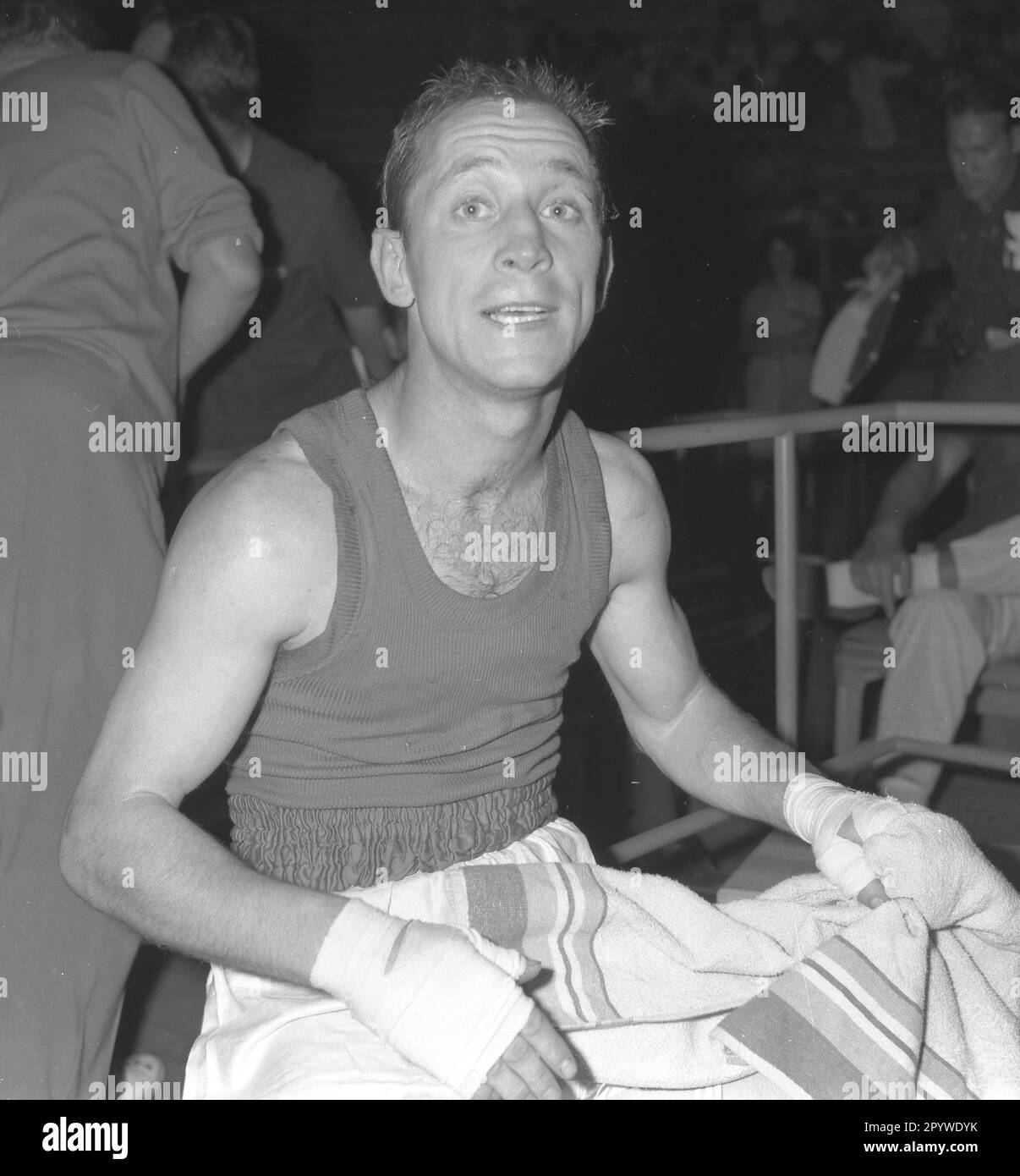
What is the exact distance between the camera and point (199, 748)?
121 centimetres

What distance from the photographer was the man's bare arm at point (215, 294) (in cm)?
211

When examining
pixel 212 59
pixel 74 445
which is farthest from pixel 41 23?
pixel 74 445

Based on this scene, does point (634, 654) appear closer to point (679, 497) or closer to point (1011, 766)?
point (1011, 766)

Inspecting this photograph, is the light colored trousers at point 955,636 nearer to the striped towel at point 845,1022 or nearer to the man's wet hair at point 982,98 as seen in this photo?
the man's wet hair at point 982,98

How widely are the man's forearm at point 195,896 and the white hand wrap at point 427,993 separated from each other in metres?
→ 0.03

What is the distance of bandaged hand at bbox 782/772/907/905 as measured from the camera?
4.47 feet

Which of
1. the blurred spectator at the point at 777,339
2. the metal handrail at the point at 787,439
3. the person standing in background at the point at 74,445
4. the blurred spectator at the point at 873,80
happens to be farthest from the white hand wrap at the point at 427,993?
the blurred spectator at the point at 873,80

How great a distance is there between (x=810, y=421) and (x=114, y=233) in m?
1.24

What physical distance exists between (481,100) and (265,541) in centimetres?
53

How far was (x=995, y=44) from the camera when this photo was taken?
576 centimetres

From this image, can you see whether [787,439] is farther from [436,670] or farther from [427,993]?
[427,993]

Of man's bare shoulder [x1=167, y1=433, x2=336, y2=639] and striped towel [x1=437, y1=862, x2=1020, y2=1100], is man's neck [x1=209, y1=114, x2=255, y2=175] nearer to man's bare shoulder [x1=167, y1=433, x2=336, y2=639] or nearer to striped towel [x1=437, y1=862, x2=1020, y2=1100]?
man's bare shoulder [x1=167, y1=433, x2=336, y2=639]

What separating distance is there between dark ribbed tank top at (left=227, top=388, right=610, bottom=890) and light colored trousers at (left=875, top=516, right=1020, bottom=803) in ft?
5.84

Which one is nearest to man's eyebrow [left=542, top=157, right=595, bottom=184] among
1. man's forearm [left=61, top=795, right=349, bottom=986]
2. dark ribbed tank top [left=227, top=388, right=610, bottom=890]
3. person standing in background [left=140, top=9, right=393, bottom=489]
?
dark ribbed tank top [left=227, top=388, right=610, bottom=890]
